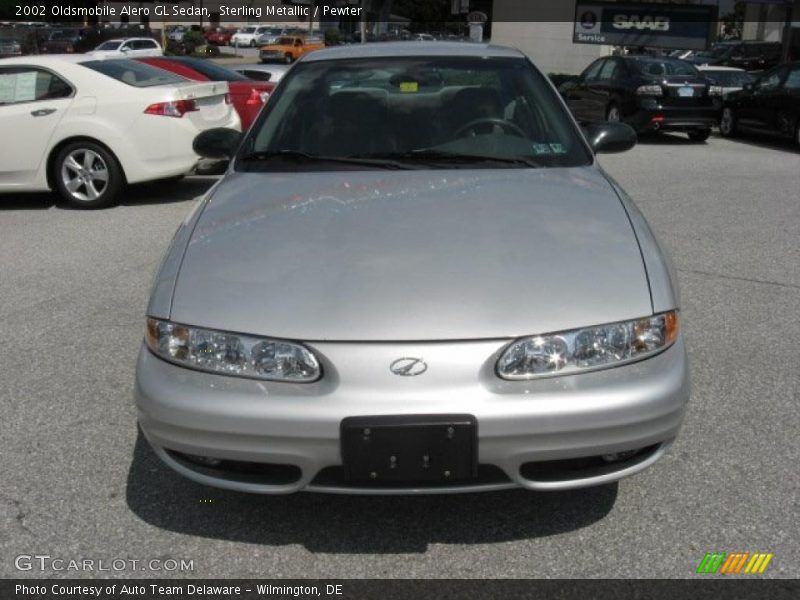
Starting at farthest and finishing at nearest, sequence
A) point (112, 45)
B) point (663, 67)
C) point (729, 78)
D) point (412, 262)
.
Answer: point (112, 45)
point (729, 78)
point (663, 67)
point (412, 262)

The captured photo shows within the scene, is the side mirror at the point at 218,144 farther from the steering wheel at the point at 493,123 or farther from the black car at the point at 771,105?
the black car at the point at 771,105

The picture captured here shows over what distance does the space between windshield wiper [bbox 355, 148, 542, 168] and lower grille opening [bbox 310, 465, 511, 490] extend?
1626 millimetres

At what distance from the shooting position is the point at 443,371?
2.49 m

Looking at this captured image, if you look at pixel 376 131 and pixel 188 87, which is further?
pixel 188 87

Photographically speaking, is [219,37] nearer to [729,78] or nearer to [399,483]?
[729,78]

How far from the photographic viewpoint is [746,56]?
32.2 meters

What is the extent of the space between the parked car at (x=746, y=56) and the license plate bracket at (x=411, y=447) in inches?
1235

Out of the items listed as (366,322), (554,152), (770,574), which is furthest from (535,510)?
(554,152)

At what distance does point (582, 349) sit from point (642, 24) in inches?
1175

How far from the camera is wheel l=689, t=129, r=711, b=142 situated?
14.9 meters

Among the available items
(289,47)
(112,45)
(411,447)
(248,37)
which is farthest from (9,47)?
(411,447)

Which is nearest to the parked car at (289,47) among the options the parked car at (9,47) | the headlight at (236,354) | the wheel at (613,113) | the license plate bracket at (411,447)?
the parked car at (9,47)

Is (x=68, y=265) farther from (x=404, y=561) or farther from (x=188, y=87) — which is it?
(x=404, y=561)
